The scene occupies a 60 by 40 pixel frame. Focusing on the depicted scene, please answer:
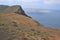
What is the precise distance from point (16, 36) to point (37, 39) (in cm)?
125

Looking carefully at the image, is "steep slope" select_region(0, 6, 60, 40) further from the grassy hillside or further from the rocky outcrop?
the rocky outcrop

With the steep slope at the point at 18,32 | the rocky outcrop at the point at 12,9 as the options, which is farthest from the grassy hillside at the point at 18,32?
the rocky outcrop at the point at 12,9

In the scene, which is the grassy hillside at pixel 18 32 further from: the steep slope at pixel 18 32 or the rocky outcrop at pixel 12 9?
the rocky outcrop at pixel 12 9

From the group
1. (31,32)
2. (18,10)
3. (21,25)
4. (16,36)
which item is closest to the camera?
(16,36)

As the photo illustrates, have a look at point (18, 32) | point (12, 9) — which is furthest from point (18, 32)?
point (12, 9)

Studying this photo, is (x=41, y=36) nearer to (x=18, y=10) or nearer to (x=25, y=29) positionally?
(x=25, y=29)

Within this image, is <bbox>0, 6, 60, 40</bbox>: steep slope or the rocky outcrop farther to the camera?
the rocky outcrop

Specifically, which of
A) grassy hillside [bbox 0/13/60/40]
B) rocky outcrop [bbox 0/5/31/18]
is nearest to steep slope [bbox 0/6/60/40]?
grassy hillside [bbox 0/13/60/40]

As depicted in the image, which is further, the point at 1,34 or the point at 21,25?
the point at 21,25

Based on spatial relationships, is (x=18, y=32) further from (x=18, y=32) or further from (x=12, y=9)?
(x=12, y=9)

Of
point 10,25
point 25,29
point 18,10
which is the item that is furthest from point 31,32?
point 18,10

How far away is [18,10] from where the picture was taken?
21.1m

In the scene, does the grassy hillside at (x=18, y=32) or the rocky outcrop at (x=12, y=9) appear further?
the rocky outcrop at (x=12, y=9)

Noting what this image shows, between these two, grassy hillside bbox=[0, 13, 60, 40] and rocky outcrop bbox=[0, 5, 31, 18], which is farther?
rocky outcrop bbox=[0, 5, 31, 18]
